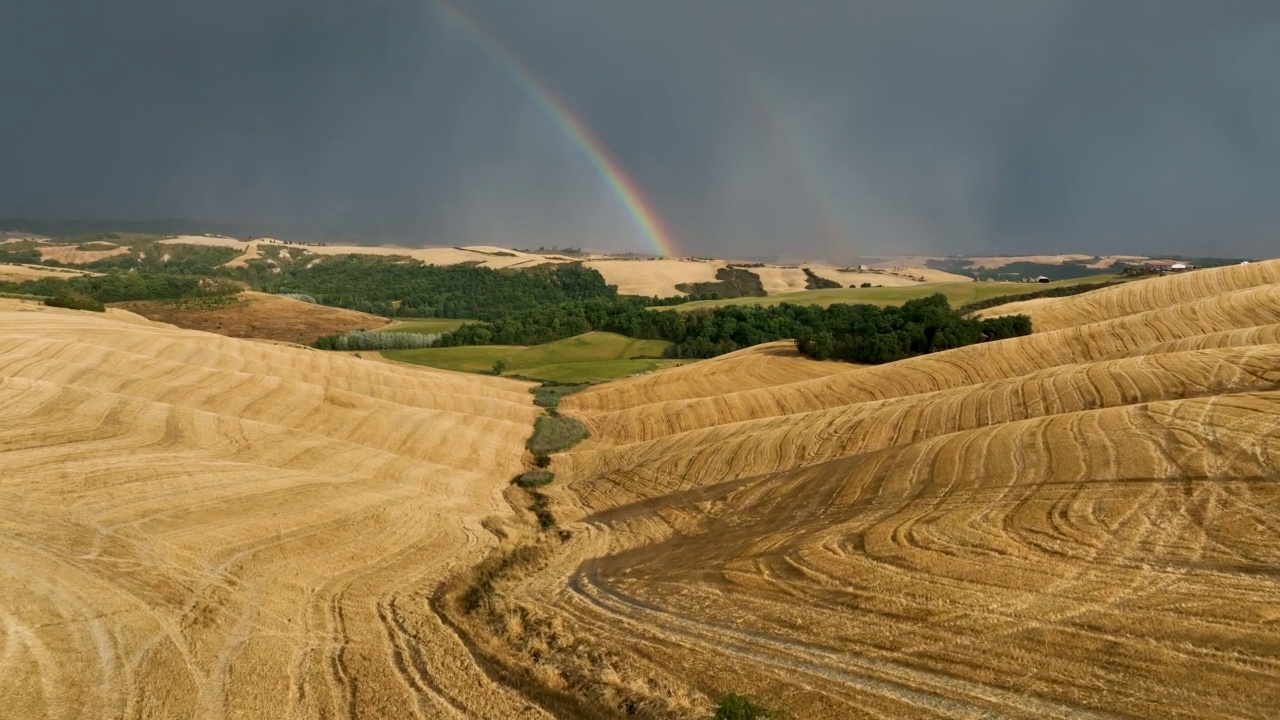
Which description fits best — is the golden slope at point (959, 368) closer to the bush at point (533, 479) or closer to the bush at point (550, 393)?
the bush at point (550, 393)

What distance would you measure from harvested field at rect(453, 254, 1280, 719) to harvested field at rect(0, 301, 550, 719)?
3314 millimetres

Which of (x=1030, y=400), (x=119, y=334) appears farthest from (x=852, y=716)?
(x=119, y=334)

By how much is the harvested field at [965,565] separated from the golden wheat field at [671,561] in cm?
8

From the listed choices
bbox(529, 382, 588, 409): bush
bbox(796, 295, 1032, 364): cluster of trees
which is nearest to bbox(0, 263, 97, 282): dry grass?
bbox(529, 382, 588, 409): bush

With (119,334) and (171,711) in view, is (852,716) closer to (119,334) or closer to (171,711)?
(171,711)

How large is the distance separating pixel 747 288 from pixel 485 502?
558 feet

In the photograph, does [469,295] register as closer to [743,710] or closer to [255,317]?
[255,317]

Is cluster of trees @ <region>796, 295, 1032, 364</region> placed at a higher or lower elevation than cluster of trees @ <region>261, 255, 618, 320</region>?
lower

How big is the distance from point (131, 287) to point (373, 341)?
69.3 metres

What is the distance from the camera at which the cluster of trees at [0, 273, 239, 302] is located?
125 meters

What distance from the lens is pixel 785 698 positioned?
455 inches

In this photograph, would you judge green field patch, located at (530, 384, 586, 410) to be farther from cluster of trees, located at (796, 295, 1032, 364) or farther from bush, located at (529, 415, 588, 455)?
cluster of trees, located at (796, 295, 1032, 364)

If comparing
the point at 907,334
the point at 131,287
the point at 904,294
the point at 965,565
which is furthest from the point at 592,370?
the point at 131,287

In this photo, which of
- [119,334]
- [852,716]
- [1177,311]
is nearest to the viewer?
[852,716]
